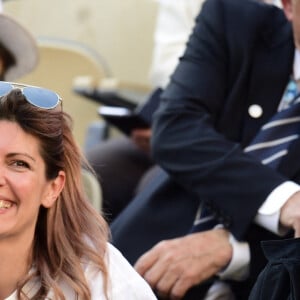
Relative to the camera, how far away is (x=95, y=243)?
8.67 ft

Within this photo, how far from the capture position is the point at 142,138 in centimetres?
438

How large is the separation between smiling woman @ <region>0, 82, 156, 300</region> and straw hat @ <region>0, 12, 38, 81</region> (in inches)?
40.2

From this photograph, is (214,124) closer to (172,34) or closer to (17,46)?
(17,46)

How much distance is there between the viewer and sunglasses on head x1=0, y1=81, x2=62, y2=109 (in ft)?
8.22

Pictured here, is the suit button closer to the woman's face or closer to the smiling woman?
the smiling woman

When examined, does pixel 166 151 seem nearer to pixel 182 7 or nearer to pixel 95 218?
pixel 95 218

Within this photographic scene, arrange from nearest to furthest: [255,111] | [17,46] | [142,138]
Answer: [255,111]
[17,46]
[142,138]

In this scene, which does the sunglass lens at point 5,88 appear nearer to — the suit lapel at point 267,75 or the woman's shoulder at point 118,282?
the woman's shoulder at point 118,282

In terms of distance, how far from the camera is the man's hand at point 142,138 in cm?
436

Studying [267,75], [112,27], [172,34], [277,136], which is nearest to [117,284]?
[277,136]

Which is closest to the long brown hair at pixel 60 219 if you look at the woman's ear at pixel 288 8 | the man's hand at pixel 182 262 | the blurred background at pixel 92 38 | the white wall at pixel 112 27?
the man's hand at pixel 182 262

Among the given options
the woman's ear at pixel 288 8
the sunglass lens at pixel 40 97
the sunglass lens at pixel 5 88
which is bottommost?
the sunglass lens at pixel 40 97

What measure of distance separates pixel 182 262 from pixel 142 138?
1552 mm

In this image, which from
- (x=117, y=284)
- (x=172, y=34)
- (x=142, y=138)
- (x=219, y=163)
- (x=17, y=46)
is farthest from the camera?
(x=172, y=34)
